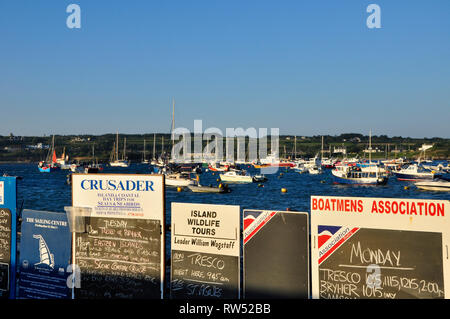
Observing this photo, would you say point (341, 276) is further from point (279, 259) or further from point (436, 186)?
point (436, 186)

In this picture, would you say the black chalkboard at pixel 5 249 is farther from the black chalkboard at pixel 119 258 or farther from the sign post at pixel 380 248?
the sign post at pixel 380 248

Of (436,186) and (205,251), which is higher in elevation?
(205,251)

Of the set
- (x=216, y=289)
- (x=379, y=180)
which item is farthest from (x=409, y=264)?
(x=379, y=180)

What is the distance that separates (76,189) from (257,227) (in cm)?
393

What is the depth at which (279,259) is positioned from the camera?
794 centimetres

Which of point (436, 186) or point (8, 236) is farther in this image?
point (436, 186)

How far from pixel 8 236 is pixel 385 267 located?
25.3ft

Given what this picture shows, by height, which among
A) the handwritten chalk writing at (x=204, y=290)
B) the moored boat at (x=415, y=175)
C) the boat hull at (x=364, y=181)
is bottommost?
the boat hull at (x=364, y=181)

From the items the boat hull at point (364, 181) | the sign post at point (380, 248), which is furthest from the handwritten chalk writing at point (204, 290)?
the boat hull at point (364, 181)

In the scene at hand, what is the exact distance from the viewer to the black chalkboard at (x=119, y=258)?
8828 millimetres

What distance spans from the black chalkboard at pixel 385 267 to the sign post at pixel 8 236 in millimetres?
6487

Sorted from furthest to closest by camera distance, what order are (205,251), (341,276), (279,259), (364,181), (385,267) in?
(364,181) → (205,251) → (279,259) → (341,276) → (385,267)

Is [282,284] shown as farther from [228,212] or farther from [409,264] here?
[409,264]

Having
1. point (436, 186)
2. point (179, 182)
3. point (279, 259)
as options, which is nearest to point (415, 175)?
point (436, 186)
